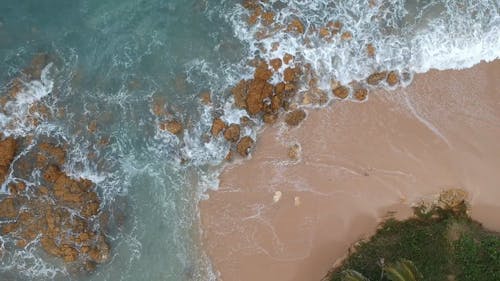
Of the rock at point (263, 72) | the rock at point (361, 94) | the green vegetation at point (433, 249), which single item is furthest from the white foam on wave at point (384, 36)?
the green vegetation at point (433, 249)

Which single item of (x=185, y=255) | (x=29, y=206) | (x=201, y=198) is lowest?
(x=29, y=206)

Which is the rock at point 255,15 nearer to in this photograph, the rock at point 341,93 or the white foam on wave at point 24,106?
the rock at point 341,93

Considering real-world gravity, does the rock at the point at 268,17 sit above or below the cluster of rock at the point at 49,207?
above

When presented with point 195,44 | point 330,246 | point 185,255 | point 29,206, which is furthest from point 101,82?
point 330,246

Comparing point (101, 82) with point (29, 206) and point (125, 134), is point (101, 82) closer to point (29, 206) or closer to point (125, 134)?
point (125, 134)

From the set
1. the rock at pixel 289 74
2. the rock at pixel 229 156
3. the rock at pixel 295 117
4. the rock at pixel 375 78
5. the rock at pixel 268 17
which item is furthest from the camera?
the rock at pixel 268 17

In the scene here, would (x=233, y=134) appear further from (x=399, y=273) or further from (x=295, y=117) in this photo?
(x=399, y=273)
